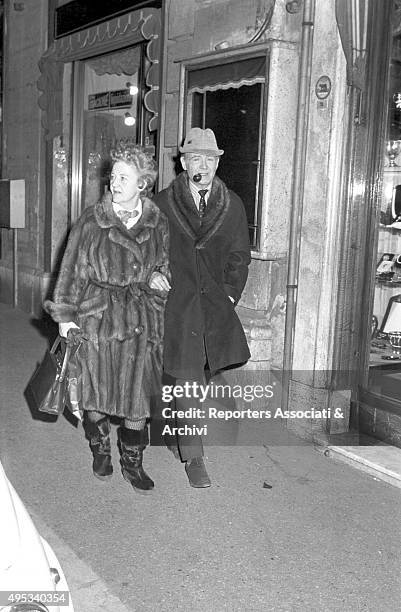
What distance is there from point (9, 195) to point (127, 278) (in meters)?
7.03

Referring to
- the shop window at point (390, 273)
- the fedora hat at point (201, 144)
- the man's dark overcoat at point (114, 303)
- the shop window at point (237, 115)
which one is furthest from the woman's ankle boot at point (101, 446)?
the shop window at point (237, 115)

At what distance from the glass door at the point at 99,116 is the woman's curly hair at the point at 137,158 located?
16.5 ft

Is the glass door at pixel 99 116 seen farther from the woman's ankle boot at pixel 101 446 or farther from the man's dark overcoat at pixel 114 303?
the woman's ankle boot at pixel 101 446

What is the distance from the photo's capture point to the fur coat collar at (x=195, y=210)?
4.99 m

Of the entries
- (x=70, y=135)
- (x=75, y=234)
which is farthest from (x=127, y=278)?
(x=70, y=135)

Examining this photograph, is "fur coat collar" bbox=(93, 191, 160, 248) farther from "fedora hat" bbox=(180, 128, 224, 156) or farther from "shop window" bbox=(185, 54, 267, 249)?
"shop window" bbox=(185, 54, 267, 249)

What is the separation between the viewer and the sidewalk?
3.63 m

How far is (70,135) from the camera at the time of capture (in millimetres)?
10578

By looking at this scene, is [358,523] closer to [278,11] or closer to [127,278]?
[127,278]

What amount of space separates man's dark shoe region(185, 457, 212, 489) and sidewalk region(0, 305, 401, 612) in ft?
0.19

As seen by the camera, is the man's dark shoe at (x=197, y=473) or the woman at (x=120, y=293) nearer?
the woman at (x=120, y=293)

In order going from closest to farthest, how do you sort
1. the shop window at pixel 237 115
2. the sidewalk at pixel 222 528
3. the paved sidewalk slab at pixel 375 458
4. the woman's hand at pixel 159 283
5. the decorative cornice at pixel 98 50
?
the sidewalk at pixel 222 528 → the woman's hand at pixel 159 283 → the paved sidewalk slab at pixel 375 458 → the shop window at pixel 237 115 → the decorative cornice at pixel 98 50

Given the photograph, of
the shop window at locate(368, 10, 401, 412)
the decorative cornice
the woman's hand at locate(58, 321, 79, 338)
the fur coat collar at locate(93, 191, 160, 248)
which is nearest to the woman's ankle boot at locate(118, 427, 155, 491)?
the woman's hand at locate(58, 321, 79, 338)

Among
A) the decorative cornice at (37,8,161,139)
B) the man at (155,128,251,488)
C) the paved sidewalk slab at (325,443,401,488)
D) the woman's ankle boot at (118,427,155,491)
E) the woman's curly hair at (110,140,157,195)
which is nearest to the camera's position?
the woman's curly hair at (110,140,157,195)
